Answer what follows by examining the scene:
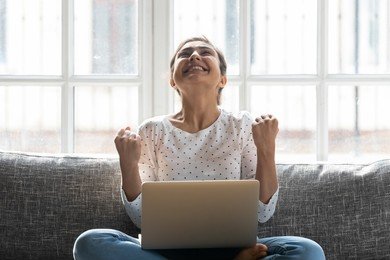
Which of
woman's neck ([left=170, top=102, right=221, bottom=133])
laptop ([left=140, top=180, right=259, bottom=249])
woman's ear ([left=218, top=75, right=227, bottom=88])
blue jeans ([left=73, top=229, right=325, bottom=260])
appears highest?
woman's ear ([left=218, top=75, right=227, bottom=88])

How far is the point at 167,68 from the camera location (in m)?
3.08

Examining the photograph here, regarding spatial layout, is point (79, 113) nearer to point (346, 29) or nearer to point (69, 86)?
point (69, 86)

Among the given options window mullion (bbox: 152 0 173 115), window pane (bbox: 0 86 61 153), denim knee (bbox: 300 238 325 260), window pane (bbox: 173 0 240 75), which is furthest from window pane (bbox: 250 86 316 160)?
denim knee (bbox: 300 238 325 260)

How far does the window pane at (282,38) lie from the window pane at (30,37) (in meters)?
0.80

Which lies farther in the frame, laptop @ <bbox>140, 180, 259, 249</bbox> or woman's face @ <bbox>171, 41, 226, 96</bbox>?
woman's face @ <bbox>171, 41, 226, 96</bbox>

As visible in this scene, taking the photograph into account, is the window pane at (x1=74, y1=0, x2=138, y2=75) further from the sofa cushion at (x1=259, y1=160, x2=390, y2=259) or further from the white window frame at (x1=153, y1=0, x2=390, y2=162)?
the sofa cushion at (x1=259, y1=160, x2=390, y2=259)

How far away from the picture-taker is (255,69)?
3084 millimetres

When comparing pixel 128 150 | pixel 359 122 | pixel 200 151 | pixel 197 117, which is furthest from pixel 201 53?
pixel 359 122

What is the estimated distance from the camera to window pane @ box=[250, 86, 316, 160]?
308 cm

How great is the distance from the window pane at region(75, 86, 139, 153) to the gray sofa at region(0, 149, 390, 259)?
0.41 metres

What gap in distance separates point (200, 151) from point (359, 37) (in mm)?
896

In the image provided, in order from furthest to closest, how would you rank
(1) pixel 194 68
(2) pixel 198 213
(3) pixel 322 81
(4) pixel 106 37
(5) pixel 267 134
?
(4) pixel 106 37 < (3) pixel 322 81 < (1) pixel 194 68 < (5) pixel 267 134 < (2) pixel 198 213

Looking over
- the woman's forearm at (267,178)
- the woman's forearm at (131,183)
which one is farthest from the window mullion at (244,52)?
the woman's forearm at (131,183)

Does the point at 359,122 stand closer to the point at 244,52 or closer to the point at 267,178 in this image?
the point at 244,52
